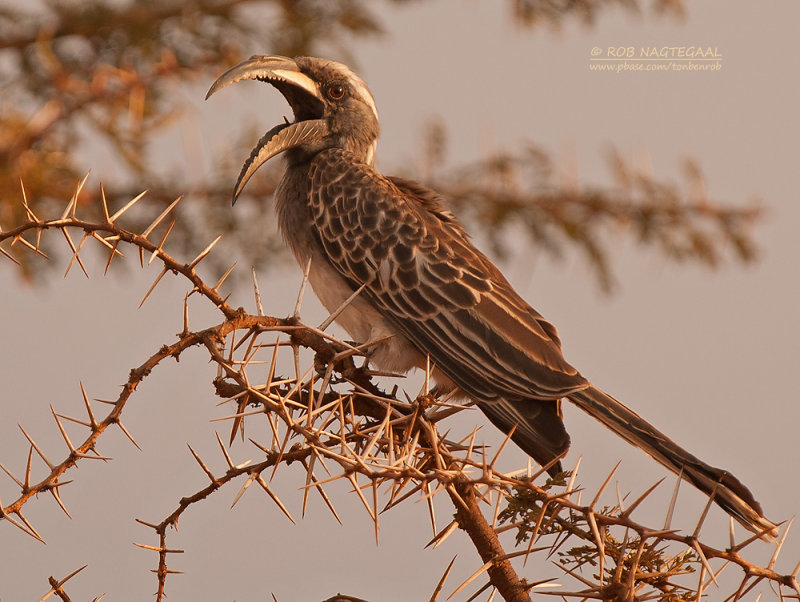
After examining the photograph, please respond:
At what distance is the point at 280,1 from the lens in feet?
13.4

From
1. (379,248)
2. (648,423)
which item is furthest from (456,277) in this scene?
(648,423)

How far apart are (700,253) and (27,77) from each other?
10.2ft

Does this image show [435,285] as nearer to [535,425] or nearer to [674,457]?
[535,425]

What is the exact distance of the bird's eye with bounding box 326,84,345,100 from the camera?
9.11 ft

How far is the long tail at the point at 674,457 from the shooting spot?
1.58 m

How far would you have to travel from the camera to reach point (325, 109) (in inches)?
109

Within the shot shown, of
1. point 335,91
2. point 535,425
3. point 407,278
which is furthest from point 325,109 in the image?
point 535,425

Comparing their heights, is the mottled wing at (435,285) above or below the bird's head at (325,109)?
below

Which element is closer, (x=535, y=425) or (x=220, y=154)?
(x=535, y=425)

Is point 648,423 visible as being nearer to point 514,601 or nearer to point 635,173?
point 514,601

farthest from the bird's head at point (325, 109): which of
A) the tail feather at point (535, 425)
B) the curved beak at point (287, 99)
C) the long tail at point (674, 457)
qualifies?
the long tail at point (674, 457)

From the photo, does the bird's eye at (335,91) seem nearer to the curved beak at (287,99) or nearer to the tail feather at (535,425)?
the curved beak at (287,99)

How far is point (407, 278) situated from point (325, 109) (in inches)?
28.2

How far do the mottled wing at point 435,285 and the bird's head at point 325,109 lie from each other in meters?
0.09
